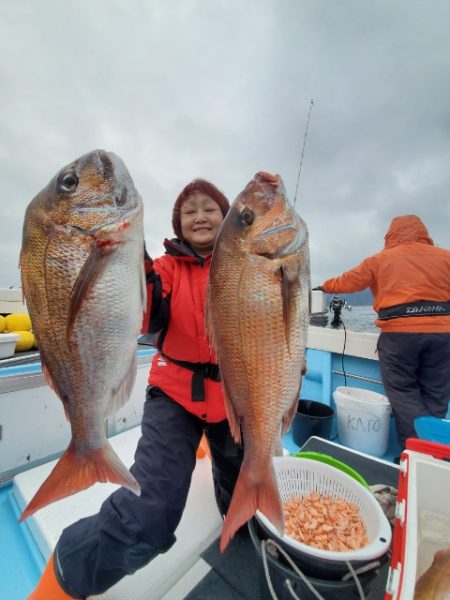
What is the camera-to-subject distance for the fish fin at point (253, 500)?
1175 millimetres

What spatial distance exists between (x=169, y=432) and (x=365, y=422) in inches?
122

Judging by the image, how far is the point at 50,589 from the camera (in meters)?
1.67

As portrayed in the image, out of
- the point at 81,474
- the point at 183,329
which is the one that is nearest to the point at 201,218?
the point at 183,329

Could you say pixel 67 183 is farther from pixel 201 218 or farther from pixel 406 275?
pixel 406 275

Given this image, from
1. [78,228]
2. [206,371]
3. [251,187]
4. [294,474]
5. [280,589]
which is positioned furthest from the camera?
[294,474]

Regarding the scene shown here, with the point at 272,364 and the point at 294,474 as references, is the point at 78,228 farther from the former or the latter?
the point at 294,474

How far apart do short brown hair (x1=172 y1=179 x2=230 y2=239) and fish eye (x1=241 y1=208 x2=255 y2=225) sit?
0.87 m

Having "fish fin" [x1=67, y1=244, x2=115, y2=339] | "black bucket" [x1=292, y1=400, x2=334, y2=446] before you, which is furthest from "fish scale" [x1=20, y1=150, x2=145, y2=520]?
"black bucket" [x1=292, y1=400, x2=334, y2=446]

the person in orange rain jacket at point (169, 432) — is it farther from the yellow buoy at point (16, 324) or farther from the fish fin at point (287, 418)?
the yellow buoy at point (16, 324)

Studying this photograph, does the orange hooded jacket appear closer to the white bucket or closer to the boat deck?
the white bucket

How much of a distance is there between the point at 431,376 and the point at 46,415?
459 cm

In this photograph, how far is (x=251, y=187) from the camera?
1366mm

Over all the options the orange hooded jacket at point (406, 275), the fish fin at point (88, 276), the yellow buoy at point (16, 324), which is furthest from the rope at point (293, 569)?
the yellow buoy at point (16, 324)

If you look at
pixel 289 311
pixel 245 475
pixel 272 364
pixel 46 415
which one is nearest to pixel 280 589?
pixel 245 475
